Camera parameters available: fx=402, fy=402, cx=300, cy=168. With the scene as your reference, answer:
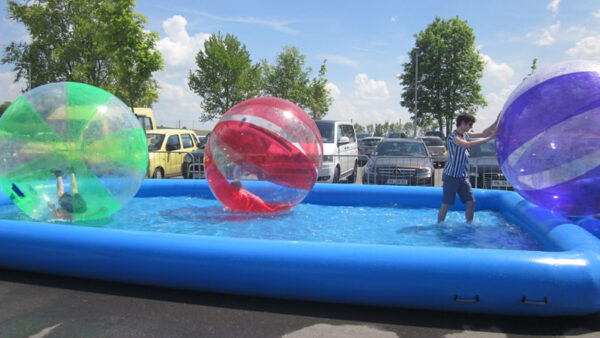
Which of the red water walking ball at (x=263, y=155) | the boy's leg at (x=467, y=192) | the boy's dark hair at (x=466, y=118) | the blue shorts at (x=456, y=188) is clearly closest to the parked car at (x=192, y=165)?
the red water walking ball at (x=263, y=155)

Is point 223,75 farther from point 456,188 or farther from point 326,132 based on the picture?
point 456,188

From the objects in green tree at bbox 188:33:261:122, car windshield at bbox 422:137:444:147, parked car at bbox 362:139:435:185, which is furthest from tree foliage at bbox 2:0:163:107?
parked car at bbox 362:139:435:185

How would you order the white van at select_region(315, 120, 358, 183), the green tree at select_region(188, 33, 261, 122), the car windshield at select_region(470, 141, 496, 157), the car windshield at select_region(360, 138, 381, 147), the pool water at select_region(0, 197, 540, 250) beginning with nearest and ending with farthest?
1. the pool water at select_region(0, 197, 540, 250)
2. the white van at select_region(315, 120, 358, 183)
3. the car windshield at select_region(470, 141, 496, 157)
4. the car windshield at select_region(360, 138, 381, 147)
5. the green tree at select_region(188, 33, 261, 122)

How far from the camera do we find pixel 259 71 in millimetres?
29594

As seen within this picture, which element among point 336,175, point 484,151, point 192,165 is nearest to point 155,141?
point 192,165

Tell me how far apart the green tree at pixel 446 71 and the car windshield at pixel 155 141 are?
27.3 metres

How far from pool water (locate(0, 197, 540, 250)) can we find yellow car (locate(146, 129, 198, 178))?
4275 millimetres

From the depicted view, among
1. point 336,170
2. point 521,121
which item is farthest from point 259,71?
point 521,121

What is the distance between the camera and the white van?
9.55 meters

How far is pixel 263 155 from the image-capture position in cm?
516

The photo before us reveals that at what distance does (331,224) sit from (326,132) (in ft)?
16.7

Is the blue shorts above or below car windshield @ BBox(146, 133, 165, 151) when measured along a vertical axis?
below

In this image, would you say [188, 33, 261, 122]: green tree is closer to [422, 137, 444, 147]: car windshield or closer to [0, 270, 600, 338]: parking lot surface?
→ [422, 137, 444, 147]: car windshield

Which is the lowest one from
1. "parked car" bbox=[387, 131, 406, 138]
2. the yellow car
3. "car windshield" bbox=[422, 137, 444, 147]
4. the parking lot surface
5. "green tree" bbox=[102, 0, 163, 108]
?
the parking lot surface
